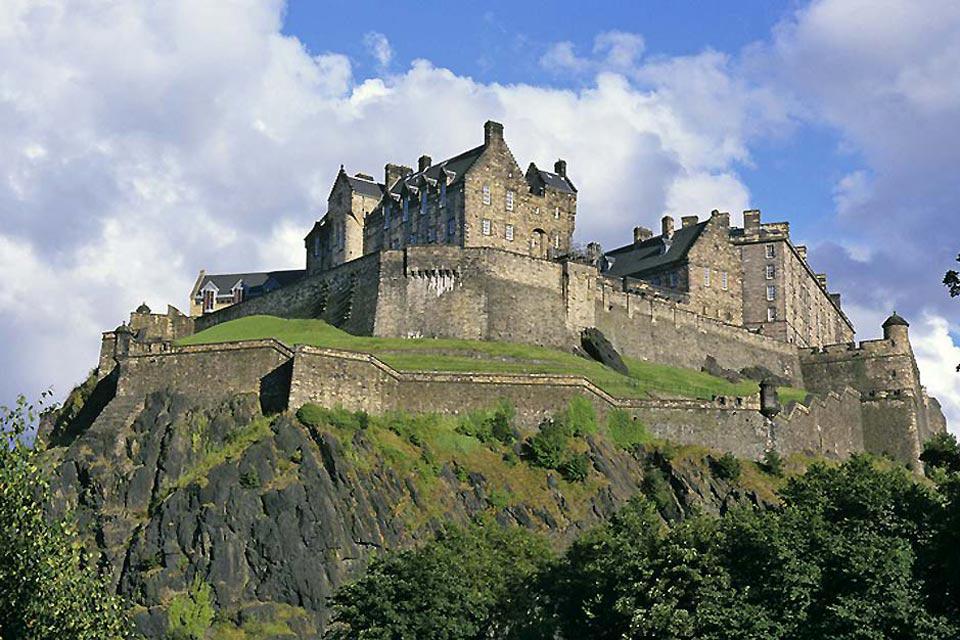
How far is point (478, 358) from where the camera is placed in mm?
94688

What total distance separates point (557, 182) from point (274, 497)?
4740cm

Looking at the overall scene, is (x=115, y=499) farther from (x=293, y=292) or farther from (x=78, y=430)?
(x=293, y=292)

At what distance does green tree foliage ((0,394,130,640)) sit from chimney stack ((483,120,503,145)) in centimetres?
6918

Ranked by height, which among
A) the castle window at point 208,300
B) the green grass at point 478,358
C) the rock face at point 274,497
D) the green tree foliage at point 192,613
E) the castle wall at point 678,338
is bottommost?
the green tree foliage at point 192,613

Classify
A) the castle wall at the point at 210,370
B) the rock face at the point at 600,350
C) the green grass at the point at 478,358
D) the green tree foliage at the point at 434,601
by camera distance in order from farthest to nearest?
the rock face at the point at 600,350, the green grass at the point at 478,358, the castle wall at the point at 210,370, the green tree foliage at the point at 434,601

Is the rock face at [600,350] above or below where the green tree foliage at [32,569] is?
above

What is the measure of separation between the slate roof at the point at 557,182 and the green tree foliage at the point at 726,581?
5158 cm

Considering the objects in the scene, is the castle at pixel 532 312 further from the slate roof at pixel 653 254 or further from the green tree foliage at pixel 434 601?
the green tree foliage at pixel 434 601

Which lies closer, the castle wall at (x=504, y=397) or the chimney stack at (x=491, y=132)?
the castle wall at (x=504, y=397)

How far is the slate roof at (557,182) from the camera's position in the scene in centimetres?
11356

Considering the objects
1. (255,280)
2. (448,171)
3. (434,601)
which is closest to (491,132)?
(448,171)

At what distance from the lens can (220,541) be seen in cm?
7219

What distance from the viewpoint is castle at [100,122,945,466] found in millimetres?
85438

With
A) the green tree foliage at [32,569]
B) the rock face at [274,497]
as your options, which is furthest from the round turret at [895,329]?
the green tree foliage at [32,569]
